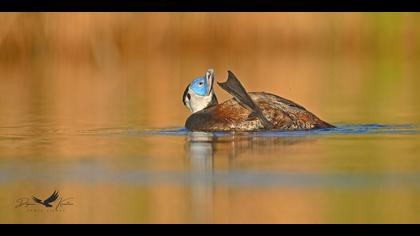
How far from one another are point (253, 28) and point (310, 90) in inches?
213

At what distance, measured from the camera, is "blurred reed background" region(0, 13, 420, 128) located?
513 inches

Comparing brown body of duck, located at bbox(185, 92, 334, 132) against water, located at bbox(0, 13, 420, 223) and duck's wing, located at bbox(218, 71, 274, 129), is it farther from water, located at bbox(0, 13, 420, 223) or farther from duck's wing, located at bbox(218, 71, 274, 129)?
water, located at bbox(0, 13, 420, 223)

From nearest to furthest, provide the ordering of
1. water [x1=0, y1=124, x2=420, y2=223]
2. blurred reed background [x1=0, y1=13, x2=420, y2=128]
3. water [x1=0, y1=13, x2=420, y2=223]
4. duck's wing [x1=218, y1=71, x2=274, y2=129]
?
water [x1=0, y1=124, x2=420, y2=223]
water [x1=0, y1=13, x2=420, y2=223]
duck's wing [x1=218, y1=71, x2=274, y2=129]
blurred reed background [x1=0, y1=13, x2=420, y2=128]

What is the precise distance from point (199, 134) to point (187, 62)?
11.8m

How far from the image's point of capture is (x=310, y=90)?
50.6 ft

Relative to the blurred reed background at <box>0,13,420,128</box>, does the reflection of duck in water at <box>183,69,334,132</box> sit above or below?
below

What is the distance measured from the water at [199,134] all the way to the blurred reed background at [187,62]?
0.04 m

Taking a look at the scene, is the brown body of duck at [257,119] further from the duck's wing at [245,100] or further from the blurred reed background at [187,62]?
the blurred reed background at [187,62]

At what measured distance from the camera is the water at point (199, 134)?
6.54 metres

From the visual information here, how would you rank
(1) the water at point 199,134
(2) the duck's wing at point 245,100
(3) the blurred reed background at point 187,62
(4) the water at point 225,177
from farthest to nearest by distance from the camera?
(3) the blurred reed background at point 187,62, (2) the duck's wing at point 245,100, (1) the water at point 199,134, (4) the water at point 225,177

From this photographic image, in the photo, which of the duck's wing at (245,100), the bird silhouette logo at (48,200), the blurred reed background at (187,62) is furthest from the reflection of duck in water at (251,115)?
the bird silhouette logo at (48,200)

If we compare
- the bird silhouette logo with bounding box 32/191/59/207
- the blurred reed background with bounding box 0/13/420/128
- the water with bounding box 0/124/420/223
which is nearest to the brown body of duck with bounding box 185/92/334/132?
the water with bounding box 0/124/420/223

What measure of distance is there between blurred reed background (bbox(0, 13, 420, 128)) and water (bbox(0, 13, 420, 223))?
42 millimetres

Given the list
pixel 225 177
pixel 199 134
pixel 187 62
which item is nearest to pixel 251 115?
pixel 199 134
